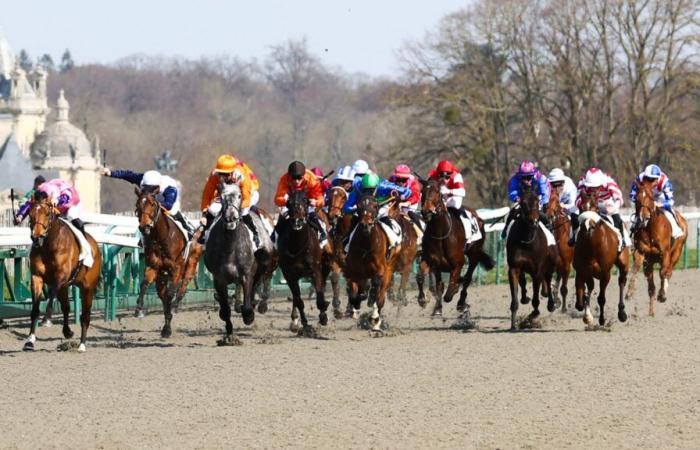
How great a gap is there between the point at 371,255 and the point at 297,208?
1.18 metres

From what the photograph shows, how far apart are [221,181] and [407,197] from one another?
3479 mm

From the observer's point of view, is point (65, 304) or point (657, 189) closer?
point (65, 304)

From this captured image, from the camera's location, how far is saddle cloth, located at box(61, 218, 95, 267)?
15781 millimetres

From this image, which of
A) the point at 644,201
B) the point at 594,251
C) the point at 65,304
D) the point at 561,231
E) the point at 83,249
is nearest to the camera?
the point at 83,249

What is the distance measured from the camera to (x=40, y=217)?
Answer: 15258 millimetres

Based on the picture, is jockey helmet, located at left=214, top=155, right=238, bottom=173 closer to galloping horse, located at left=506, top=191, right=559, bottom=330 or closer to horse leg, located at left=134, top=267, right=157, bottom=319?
horse leg, located at left=134, top=267, right=157, bottom=319

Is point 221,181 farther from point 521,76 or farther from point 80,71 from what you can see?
point 80,71

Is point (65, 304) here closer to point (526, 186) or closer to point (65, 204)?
point (65, 204)

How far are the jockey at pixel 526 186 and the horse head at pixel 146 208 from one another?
370cm

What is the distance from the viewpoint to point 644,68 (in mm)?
A: 49062

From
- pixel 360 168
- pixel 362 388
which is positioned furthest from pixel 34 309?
pixel 360 168

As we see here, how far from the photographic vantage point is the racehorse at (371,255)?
653 inches

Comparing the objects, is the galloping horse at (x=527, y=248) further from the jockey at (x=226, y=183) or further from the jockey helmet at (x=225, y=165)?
the jockey helmet at (x=225, y=165)

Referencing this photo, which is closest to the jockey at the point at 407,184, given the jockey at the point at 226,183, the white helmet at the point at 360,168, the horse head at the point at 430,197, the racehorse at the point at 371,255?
the white helmet at the point at 360,168
